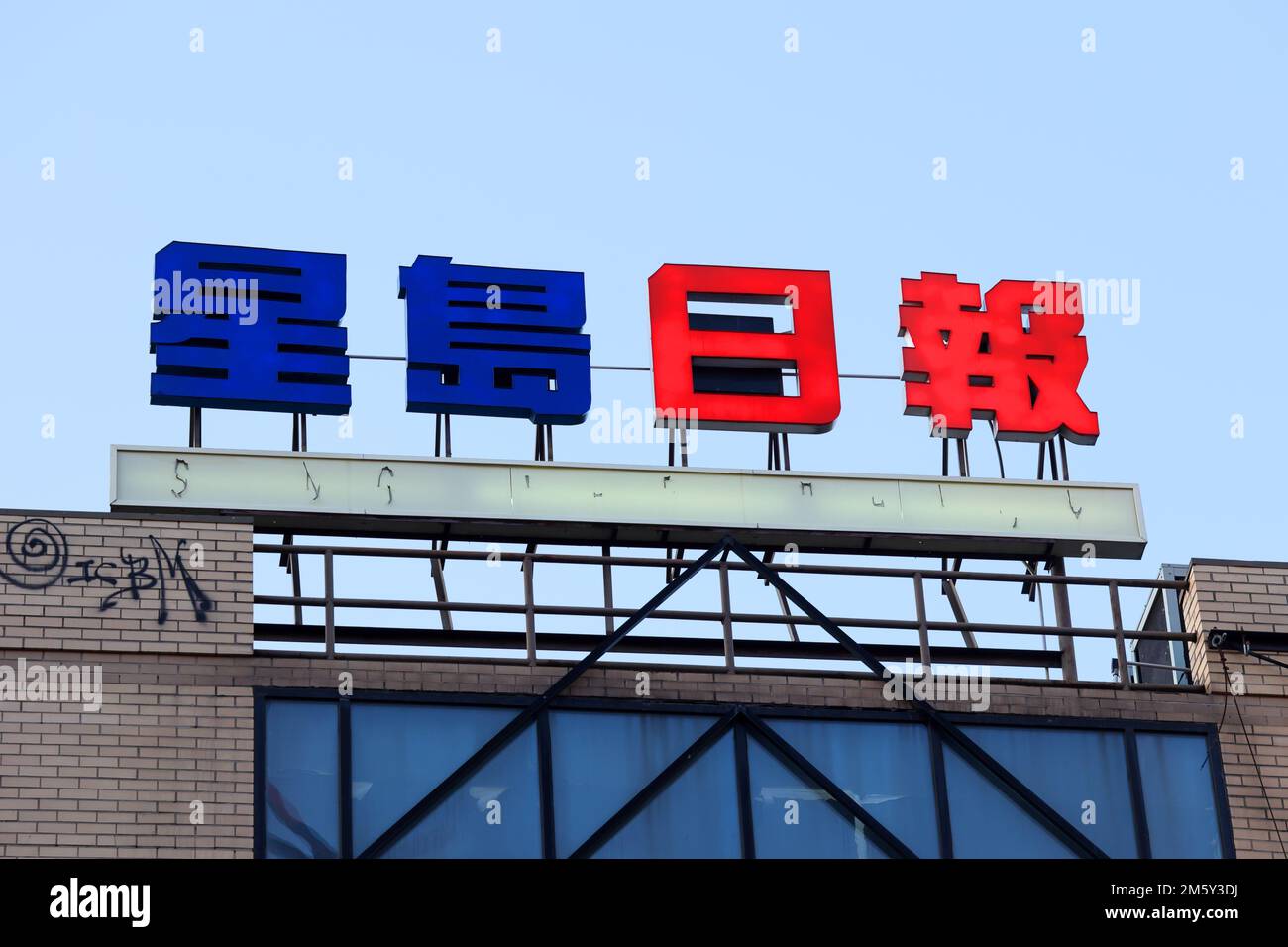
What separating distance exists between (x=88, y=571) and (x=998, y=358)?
9.85 m

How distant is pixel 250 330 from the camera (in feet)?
77.9

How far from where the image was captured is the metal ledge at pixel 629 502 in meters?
22.1

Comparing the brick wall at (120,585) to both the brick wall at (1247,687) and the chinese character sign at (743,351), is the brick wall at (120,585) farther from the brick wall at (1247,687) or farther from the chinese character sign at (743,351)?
the brick wall at (1247,687)

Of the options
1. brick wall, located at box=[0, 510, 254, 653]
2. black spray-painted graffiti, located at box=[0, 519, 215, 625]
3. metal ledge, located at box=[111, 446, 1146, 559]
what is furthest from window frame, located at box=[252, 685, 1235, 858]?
metal ledge, located at box=[111, 446, 1146, 559]

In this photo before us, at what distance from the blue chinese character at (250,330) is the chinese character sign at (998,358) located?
591 centimetres

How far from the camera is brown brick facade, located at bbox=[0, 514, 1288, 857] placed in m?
19.3

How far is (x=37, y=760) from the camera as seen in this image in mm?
19312

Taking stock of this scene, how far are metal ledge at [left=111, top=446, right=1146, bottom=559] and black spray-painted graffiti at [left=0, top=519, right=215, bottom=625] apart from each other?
1.29 m

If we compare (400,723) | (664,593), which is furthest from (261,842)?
(664,593)

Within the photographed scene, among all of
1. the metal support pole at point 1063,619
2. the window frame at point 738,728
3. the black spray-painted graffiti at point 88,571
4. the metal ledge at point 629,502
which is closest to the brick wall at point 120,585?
the black spray-painted graffiti at point 88,571

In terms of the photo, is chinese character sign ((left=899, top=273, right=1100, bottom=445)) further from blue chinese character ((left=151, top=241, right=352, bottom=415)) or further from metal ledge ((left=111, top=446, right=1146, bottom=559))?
blue chinese character ((left=151, top=241, right=352, bottom=415))
